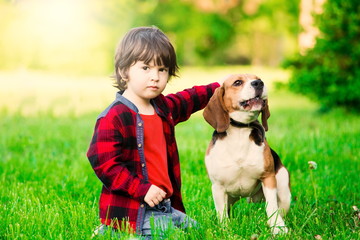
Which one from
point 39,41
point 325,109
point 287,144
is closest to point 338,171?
point 287,144

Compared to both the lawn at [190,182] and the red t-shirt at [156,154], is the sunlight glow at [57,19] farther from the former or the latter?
the red t-shirt at [156,154]

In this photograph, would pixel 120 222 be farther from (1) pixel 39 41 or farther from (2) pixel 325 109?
(1) pixel 39 41

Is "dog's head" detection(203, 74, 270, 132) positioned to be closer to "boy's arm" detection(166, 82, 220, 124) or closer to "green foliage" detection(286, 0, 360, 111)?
"boy's arm" detection(166, 82, 220, 124)

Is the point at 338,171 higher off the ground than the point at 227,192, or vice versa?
the point at 227,192

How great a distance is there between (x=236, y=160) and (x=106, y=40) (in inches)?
1099

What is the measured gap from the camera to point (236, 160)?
12.3 feet

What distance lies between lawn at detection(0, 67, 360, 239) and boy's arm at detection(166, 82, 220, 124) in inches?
33.5

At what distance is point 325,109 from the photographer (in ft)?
39.8

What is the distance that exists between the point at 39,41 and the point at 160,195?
1027 inches

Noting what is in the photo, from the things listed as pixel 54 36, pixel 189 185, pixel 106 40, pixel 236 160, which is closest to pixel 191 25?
pixel 106 40

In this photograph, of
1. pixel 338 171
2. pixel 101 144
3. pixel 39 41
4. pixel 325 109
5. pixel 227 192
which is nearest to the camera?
pixel 101 144

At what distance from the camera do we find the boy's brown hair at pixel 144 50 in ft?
11.6

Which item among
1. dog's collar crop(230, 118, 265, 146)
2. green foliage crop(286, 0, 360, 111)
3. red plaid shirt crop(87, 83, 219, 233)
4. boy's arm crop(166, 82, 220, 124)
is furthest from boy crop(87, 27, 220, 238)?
green foliage crop(286, 0, 360, 111)

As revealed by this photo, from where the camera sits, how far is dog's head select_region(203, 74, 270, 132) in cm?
366
